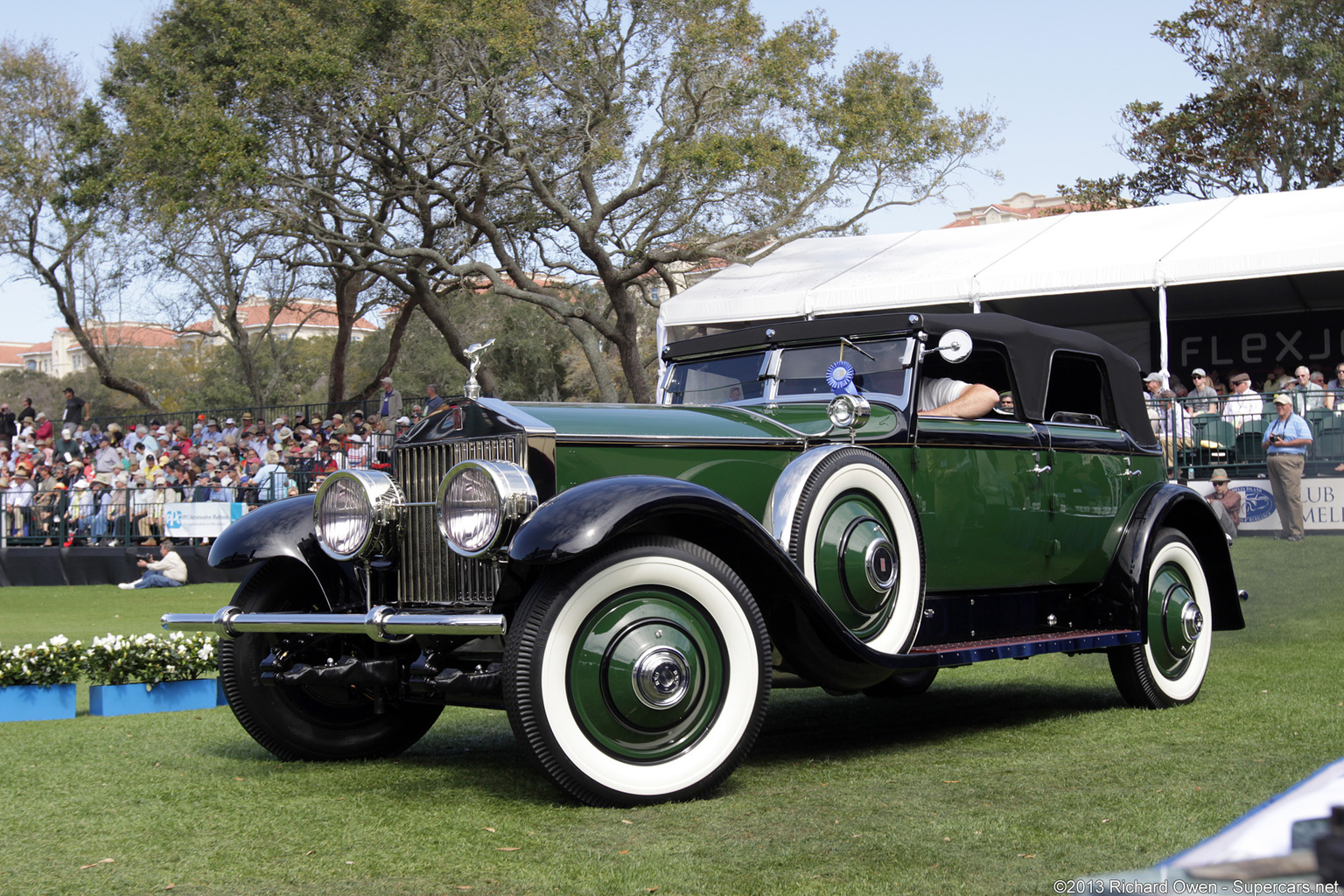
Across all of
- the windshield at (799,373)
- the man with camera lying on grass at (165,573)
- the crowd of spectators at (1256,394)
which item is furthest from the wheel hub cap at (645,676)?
the man with camera lying on grass at (165,573)

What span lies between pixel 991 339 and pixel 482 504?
9.75 ft

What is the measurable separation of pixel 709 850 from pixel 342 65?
18.7m

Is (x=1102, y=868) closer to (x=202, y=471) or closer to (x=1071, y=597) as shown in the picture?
(x=1071, y=597)

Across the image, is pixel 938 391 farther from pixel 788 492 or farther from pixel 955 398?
pixel 788 492

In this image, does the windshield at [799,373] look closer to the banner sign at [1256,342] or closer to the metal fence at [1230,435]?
the metal fence at [1230,435]

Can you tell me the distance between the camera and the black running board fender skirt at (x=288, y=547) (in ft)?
17.3

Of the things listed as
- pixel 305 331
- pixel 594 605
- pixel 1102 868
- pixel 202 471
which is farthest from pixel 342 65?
pixel 305 331

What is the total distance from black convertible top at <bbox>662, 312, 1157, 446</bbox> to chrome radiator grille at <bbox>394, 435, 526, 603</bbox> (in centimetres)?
185

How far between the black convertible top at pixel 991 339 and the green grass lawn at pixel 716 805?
175 centimetres

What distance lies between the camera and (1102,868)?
11.1ft

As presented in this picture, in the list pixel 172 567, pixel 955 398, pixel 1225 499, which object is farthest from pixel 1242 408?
pixel 172 567

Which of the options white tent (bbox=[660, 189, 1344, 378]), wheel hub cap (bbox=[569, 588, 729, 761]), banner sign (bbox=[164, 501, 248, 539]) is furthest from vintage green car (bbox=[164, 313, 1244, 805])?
banner sign (bbox=[164, 501, 248, 539])

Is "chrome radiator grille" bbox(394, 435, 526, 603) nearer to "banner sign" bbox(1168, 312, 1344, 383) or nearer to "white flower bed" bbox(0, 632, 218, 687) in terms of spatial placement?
"white flower bed" bbox(0, 632, 218, 687)

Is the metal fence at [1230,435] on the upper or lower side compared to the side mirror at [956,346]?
lower
